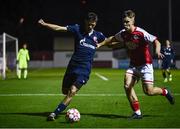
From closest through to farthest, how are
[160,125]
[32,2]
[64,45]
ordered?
[160,125] → [32,2] → [64,45]

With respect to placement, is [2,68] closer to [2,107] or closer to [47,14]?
[2,107]

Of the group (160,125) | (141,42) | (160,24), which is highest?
(160,24)

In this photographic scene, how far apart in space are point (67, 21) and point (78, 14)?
2.05 meters

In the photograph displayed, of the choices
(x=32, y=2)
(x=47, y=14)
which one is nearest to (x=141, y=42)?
(x=32, y=2)

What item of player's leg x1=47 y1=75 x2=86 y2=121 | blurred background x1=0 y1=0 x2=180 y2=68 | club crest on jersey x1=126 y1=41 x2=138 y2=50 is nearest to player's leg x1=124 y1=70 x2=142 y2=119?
club crest on jersey x1=126 y1=41 x2=138 y2=50

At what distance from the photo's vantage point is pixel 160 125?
9141 millimetres

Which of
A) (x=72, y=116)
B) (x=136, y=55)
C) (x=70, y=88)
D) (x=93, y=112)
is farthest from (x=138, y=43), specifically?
(x=93, y=112)

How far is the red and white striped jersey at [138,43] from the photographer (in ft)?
32.9

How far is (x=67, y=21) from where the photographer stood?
71.1m

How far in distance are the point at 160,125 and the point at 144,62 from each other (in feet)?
5.42

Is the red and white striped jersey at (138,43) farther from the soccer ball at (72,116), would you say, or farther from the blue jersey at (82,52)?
the soccer ball at (72,116)

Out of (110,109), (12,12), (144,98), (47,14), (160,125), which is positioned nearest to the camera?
(160,125)

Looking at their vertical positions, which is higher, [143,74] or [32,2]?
[32,2]

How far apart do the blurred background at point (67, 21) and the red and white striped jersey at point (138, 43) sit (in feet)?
142
